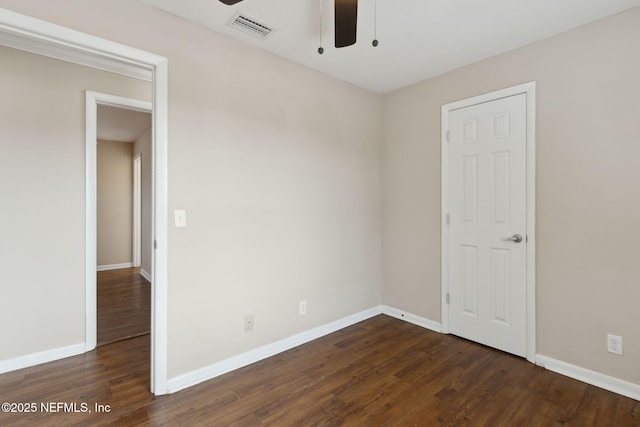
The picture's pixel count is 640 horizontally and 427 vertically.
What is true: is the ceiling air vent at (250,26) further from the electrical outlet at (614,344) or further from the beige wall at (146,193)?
the beige wall at (146,193)

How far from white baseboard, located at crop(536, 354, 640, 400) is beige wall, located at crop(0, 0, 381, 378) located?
1.66 meters

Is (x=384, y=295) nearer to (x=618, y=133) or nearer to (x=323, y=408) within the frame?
(x=323, y=408)

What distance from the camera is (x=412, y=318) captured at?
10.8 feet

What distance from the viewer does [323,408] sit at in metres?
1.91

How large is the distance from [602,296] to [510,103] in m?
1.59

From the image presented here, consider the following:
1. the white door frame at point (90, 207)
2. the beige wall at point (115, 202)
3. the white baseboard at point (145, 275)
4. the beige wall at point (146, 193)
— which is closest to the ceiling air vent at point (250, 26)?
the white door frame at point (90, 207)

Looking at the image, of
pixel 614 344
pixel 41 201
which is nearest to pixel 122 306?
pixel 41 201

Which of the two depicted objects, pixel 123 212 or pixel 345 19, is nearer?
pixel 345 19

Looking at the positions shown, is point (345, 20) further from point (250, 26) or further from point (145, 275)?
point (145, 275)

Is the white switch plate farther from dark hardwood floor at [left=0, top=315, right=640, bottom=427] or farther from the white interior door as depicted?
the white interior door

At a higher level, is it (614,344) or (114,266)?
(614,344)

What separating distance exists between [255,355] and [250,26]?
98.8 inches

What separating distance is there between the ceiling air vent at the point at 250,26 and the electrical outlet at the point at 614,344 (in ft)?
10.6

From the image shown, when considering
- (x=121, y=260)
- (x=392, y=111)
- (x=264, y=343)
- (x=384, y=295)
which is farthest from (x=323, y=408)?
(x=121, y=260)
